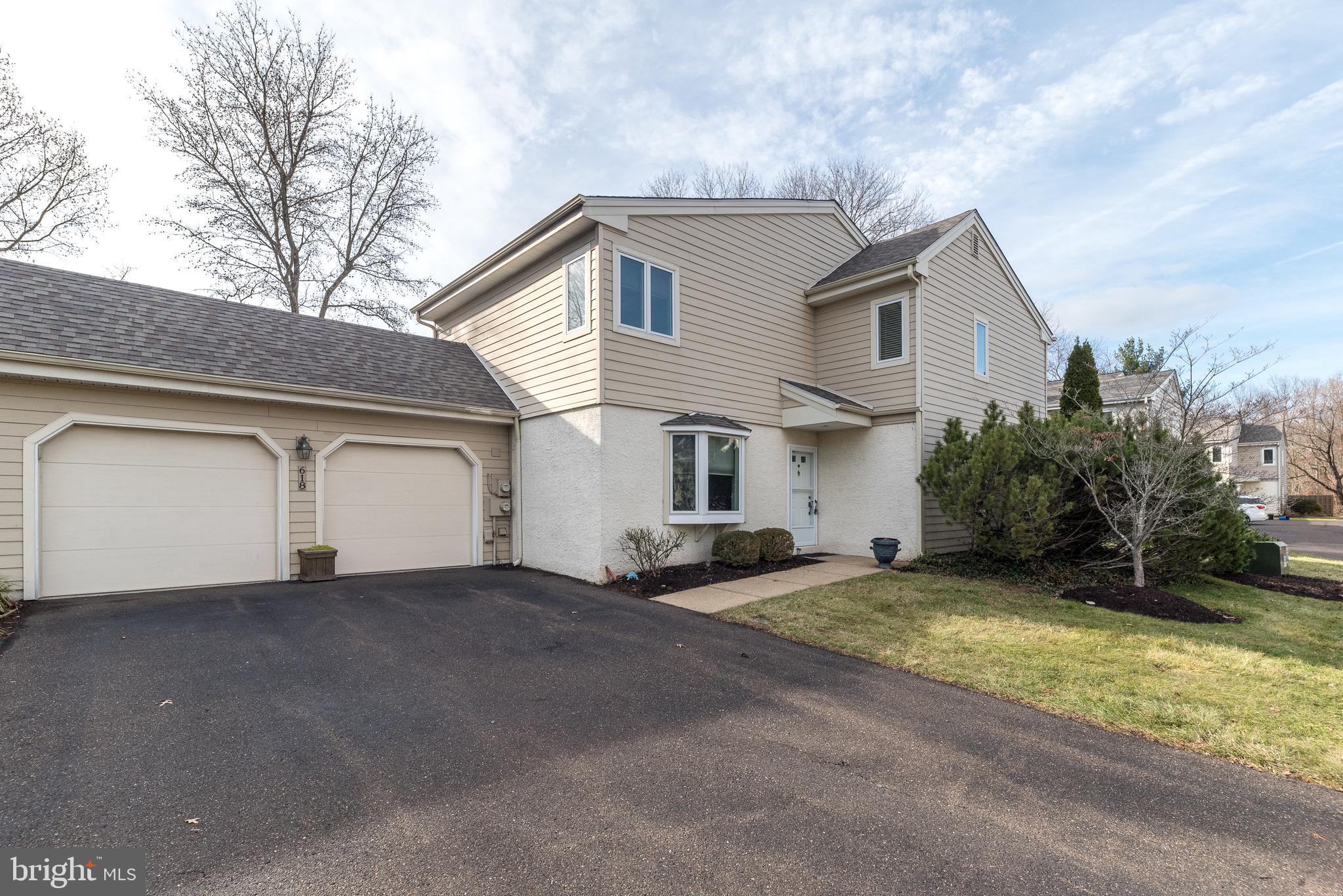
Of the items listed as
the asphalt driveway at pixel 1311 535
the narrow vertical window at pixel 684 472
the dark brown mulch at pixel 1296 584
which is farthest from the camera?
the asphalt driveway at pixel 1311 535

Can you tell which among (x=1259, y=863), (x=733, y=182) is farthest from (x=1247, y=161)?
(x=733, y=182)

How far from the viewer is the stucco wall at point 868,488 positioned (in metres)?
10.3

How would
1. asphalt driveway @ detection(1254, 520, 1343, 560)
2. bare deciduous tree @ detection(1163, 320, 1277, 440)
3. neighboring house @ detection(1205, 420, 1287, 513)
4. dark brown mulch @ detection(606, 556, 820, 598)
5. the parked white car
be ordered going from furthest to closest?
Answer: neighboring house @ detection(1205, 420, 1287, 513) → the parked white car → asphalt driveway @ detection(1254, 520, 1343, 560) → dark brown mulch @ detection(606, 556, 820, 598) → bare deciduous tree @ detection(1163, 320, 1277, 440)

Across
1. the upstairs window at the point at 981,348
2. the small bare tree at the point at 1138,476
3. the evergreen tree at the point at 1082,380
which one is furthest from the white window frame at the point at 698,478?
the evergreen tree at the point at 1082,380

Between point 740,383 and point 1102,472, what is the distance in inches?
232

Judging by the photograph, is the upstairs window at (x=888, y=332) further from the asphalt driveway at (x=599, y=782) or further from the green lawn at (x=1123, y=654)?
the asphalt driveway at (x=599, y=782)

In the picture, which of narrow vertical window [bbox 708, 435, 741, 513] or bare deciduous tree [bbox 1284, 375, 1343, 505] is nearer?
narrow vertical window [bbox 708, 435, 741, 513]

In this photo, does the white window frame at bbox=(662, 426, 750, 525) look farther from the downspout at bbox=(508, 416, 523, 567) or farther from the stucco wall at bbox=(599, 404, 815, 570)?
the downspout at bbox=(508, 416, 523, 567)

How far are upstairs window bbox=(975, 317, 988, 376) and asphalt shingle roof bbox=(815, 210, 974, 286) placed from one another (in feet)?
6.97

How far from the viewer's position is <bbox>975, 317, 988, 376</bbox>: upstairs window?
12.1 metres

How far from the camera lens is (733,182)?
23844 millimetres

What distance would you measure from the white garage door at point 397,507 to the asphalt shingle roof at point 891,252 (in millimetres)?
8394

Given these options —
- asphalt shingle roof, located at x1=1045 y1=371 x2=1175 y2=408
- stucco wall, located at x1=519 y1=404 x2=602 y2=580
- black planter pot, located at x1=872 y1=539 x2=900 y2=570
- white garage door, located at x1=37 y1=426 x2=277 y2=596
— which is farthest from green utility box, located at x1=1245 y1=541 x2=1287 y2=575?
white garage door, located at x1=37 y1=426 x2=277 y2=596

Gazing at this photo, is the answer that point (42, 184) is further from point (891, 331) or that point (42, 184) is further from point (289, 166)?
point (891, 331)
